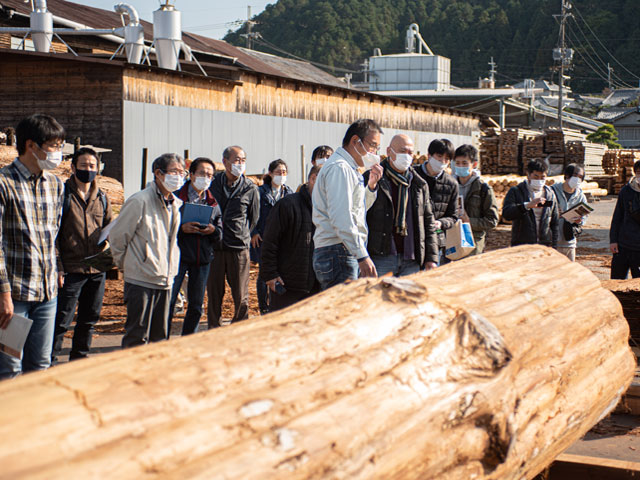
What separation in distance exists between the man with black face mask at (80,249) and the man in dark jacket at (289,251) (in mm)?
1579

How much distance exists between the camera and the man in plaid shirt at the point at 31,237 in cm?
420

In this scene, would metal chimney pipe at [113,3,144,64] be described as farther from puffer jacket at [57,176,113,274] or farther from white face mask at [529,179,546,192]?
white face mask at [529,179,546,192]

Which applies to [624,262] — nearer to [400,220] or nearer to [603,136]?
[400,220]

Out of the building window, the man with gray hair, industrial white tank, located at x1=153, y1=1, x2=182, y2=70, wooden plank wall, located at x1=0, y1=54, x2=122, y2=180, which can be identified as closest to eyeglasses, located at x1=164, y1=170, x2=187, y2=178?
the man with gray hair

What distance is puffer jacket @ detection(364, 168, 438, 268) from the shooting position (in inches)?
227

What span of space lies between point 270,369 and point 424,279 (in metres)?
1.40

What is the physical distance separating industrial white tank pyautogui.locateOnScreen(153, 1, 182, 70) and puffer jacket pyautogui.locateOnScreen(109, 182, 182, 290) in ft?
46.2

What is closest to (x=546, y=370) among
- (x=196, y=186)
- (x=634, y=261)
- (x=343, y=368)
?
(x=343, y=368)

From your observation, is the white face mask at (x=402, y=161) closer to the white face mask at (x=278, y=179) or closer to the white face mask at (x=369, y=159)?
the white face mask at (x=369, y=159)

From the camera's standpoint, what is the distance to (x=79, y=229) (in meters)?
6.29

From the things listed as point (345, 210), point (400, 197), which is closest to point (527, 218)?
point (400, 197)

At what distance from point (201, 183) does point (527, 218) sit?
3.66 m

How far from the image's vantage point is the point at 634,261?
813 centimetres

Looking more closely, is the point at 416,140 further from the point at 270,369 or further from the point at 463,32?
the point at 463,32
